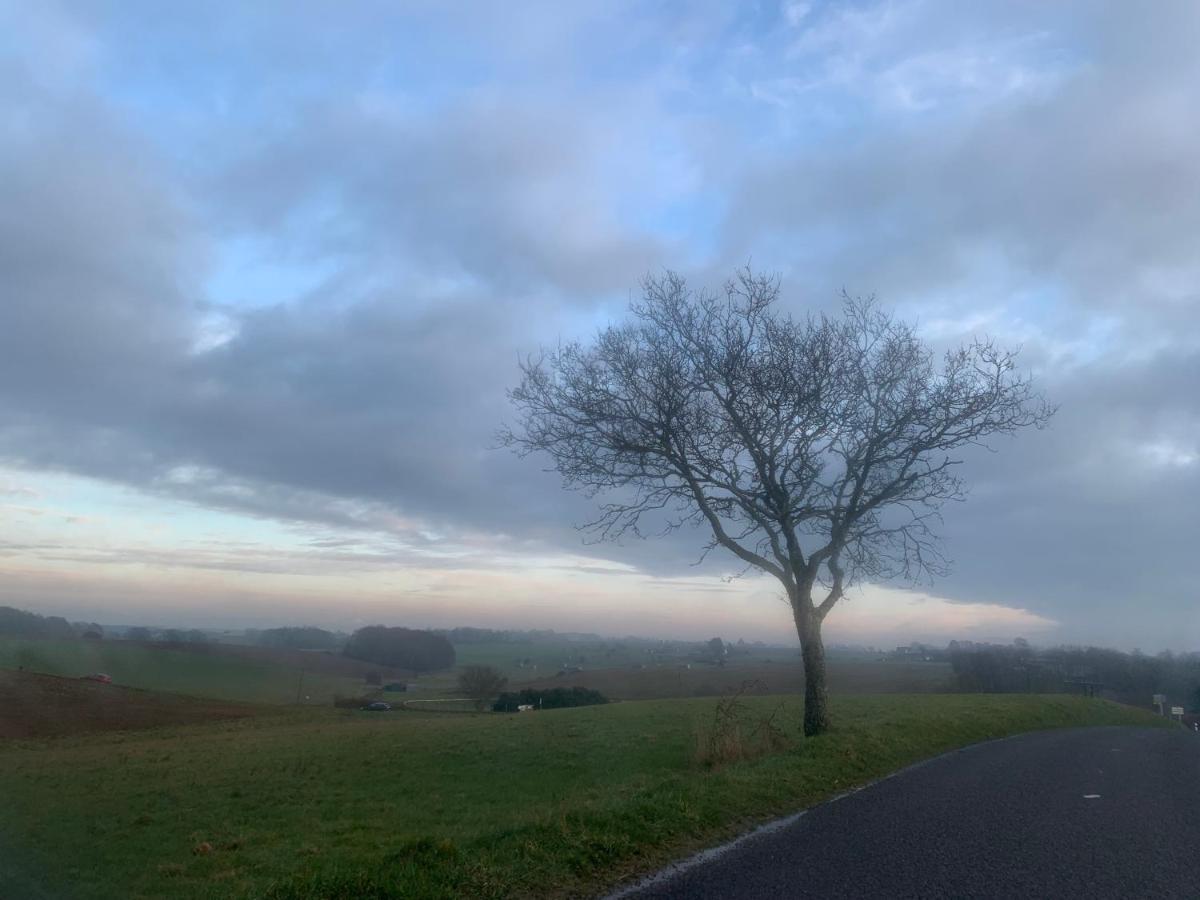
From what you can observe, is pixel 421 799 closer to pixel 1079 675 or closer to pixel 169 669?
pixel 169 669

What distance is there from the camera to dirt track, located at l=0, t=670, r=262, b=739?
3225 centimetres

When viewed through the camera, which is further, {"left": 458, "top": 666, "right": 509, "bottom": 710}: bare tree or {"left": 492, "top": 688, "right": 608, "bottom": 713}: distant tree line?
{"left": 458, "top": 666, "right": 509, "bottom": 710}: bare tree

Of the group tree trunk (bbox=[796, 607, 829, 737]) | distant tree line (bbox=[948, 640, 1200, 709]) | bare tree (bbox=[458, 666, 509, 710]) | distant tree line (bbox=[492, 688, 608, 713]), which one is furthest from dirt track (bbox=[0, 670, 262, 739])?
distant tree line (bbox=[948, 640, 1200, 709])

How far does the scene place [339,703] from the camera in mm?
48688

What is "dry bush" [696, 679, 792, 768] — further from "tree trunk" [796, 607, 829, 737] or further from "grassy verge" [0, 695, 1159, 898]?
"tree trunk" [796, 607, 829, 737]

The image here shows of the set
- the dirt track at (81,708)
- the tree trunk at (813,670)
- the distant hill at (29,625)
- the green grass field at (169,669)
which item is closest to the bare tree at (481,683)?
the green grass field at (169,669)

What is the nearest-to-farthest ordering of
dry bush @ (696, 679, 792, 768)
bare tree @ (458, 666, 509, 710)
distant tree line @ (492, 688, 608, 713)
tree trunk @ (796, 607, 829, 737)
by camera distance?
dry bush @ (696, 679, 792, 768)
tree trunk @ (796, 607, 829, 737)
distant tree line @ (492, 688, 608, 713)
bare tree @ (458, 666, 509, 710)

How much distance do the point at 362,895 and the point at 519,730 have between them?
2036 centimetres

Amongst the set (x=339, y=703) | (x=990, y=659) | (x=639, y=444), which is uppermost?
(x=639, y=444)

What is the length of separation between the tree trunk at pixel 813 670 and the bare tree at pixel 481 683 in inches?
1511

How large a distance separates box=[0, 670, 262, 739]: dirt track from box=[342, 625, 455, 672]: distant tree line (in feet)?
92.9

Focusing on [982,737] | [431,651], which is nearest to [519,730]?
[982,737]

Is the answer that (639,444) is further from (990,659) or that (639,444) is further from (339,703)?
(990,659)

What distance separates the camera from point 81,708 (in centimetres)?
3569
